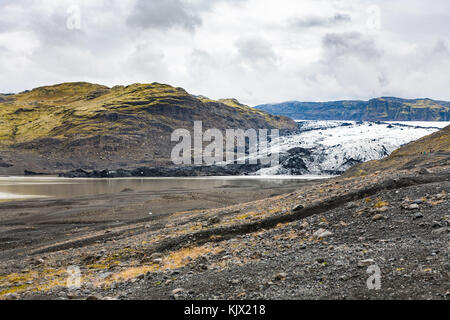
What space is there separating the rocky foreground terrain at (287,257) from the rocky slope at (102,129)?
109 metres

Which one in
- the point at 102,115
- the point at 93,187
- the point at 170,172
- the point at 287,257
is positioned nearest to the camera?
the point at 287,257

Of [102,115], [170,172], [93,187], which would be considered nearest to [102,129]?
[102,115]

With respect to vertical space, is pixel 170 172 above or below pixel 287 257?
below

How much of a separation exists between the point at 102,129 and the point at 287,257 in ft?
486

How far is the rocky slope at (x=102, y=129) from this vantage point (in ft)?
422

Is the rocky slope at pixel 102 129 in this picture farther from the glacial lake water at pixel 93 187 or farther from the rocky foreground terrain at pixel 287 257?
the rocky foreground terrain at pixel 287 257

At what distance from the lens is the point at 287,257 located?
37.2 ft

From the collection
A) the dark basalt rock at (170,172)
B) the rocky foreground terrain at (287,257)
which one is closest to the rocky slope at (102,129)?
the dark basalt rock at (170,172)

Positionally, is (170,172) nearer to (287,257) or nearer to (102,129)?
(102,129)

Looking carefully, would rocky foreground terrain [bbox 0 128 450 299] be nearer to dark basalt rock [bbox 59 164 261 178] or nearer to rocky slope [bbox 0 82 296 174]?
dark basalt rock [bbox 59 164 261 178]

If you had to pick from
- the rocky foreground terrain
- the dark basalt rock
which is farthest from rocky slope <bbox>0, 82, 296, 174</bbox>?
the rocky foreground terrain

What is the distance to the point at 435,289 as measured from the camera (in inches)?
289

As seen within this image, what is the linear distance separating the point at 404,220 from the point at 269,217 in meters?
6.01

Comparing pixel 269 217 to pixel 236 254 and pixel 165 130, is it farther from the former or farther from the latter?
pixel 165 130
